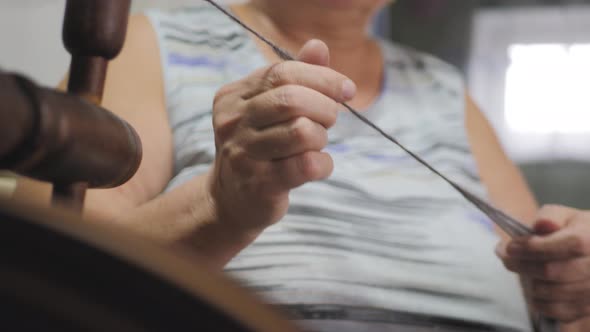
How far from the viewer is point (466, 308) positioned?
23.6 inches

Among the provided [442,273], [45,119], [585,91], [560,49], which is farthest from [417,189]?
[560,49]

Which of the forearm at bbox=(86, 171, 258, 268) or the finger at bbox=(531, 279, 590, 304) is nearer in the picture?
the forearm at bbox=(86, 171, 258, 268)

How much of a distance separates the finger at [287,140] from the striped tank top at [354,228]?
0.35ft

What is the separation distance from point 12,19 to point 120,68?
297mm

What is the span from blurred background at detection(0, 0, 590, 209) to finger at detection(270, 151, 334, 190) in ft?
5.62

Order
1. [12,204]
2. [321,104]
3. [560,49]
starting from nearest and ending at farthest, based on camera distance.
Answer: [12,204], [321,104], [560,49]

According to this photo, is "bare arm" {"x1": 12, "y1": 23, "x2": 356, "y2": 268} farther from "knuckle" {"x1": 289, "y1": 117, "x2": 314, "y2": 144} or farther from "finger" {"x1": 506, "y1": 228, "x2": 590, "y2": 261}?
"finger" {"x1": 506, "y1": 228, "x2": 590, "y2": 261}

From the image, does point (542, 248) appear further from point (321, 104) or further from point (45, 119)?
point (45, 119)

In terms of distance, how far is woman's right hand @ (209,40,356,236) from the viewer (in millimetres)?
403

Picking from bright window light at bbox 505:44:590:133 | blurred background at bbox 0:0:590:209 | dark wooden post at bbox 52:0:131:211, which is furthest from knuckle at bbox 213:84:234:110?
bright window light at bbox 505:44:590:133

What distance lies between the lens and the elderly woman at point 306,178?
42 centimetres

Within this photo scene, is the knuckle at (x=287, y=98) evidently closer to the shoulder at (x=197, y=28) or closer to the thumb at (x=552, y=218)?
the shoulder at (x=197, y=28)

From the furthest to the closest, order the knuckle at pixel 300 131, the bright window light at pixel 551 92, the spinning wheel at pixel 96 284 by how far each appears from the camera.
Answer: the bright window light at pixel 551 92 < the knuckle at pixel 300 131 < the spinning wheel at pixel 96 284

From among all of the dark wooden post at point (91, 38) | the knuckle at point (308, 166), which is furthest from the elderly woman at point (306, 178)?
the dark wooden post at point (91, 38)
